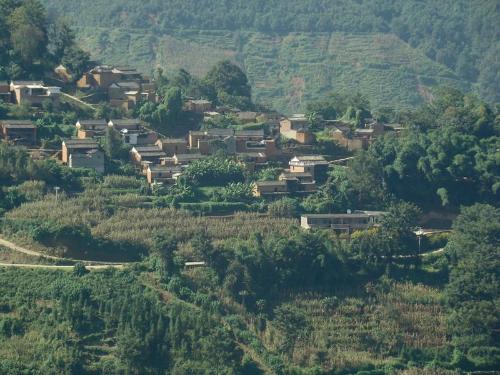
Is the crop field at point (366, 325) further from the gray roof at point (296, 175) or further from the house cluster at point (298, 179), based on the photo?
the gray roof at point (296, 175)

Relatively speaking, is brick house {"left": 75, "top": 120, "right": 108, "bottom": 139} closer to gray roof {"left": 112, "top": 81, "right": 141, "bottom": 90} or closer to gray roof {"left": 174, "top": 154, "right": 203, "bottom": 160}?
gray roof {"left": 174, "top": 154, "right": 203, "bottom": 160}

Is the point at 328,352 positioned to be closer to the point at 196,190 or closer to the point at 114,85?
the point at 196,190

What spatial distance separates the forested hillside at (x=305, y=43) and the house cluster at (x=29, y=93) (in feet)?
83.6

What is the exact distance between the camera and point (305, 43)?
90.5 meters

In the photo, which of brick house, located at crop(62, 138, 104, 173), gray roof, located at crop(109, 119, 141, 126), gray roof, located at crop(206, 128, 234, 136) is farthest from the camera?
gray roof, located at crop(206, 128, 234, 136)

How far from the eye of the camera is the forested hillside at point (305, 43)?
8312 cm

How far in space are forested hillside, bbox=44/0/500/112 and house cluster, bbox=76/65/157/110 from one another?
849 inches

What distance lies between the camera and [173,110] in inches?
2132

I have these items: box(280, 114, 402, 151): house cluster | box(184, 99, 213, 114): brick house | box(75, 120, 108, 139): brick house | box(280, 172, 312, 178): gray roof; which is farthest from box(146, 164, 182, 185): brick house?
box(184, 99, 213, 114): brick house

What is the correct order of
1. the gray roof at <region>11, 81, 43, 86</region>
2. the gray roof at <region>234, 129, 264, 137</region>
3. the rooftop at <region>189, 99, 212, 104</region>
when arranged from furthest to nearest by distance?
the rooftop at <region>189, 99, 212, 104</region> → the gray roof at <region>11, 81, 43, 86</region> → the gray roof at <region>234, 129, 264, 137</region>

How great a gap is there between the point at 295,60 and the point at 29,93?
36.7 meters

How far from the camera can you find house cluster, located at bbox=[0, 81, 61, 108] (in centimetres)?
5300

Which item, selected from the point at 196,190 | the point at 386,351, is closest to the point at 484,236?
the point at 386,351

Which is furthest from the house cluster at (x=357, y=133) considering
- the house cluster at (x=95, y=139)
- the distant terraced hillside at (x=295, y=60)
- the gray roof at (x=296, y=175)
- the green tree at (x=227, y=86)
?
the distant terraced hillside at (x=295, y=60)
